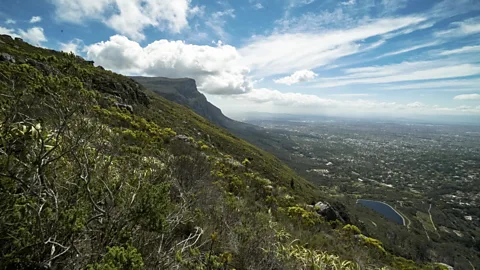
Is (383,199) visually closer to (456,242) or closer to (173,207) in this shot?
(456,242)

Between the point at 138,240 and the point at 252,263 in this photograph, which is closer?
the point at 138,240

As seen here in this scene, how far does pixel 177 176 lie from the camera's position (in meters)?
7.25

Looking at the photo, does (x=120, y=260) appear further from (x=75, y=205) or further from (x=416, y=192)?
(x=416, y=192)

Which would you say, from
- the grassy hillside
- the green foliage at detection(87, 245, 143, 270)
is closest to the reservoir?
the grassy hillside

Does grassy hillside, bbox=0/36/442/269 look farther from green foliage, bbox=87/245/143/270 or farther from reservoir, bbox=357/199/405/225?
reservoir, bbox=357/199/405/225

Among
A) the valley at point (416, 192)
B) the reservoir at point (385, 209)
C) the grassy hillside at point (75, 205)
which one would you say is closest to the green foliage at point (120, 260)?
the grassy hillside at point (75, 205)

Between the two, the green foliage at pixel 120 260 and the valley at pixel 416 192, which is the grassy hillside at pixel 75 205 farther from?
the valley at pixel 416 192

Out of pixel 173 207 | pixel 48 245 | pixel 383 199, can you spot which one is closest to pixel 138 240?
pixel 48 245

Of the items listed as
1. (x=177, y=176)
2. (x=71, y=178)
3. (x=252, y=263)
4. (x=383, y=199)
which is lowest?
(x=383, y=199)

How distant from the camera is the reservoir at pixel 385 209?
76.9 metres

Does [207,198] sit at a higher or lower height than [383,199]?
higher

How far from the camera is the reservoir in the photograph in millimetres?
76875

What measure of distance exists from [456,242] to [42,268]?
90718 mm

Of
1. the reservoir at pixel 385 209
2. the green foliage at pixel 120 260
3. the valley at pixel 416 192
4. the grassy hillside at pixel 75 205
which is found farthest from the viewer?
the reservoir at pixel 385 209
